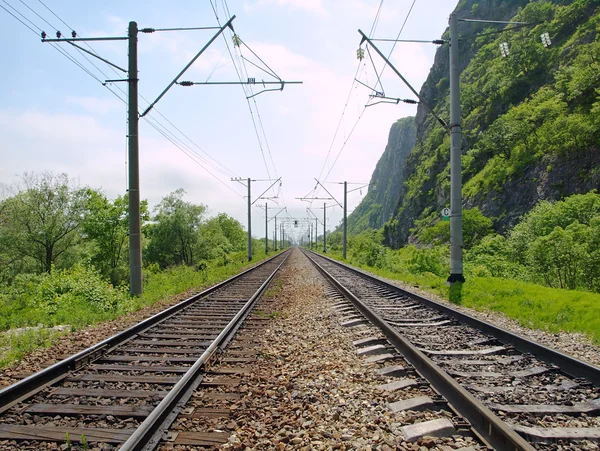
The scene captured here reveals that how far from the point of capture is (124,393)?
423 cm

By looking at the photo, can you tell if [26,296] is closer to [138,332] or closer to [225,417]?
[138,332]

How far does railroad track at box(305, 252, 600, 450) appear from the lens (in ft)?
10.4

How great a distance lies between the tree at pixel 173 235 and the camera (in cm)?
5069

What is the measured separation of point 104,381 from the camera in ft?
15.2

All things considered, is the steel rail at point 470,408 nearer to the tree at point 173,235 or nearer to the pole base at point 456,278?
the pole base at point 456,278

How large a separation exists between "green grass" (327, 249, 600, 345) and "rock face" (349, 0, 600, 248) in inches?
245

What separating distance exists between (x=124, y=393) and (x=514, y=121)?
4755 centimetres

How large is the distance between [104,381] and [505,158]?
152ft

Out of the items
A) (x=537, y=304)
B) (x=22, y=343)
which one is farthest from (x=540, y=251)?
(x=22, y=343)

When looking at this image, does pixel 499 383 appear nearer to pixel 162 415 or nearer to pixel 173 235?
pixel 162 415

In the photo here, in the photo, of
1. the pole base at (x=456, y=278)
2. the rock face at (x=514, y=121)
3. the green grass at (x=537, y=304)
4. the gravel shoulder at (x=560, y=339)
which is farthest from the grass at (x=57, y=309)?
the rock face at (x=514, y=121)

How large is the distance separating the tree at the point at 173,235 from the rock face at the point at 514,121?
25.3m

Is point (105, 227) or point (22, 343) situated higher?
point (105, 227)

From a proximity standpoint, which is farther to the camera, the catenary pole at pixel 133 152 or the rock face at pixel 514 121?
the rock face at pixel 514 121
